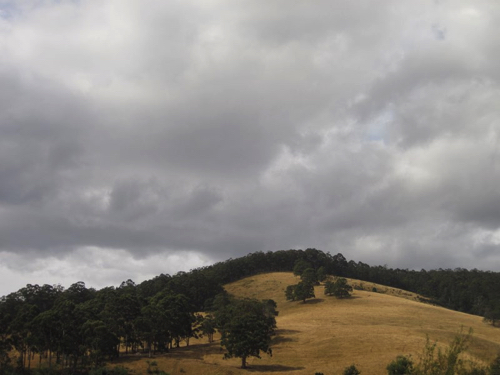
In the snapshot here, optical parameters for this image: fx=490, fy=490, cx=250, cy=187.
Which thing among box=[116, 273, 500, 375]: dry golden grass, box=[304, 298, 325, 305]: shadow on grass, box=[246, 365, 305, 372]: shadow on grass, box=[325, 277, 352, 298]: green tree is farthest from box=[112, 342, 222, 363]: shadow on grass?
box=[325, 277, 352, 298]: green tree

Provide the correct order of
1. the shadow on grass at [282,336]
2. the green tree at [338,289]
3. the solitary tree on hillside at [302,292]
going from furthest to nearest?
1. the green tree at [338,289]
2. the solitary tree on hillside at [302,292]
3. the shadow on grass at [282,336]

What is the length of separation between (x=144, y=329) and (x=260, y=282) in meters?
93.2

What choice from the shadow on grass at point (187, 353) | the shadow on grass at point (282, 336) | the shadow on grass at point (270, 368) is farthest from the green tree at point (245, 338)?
the shadow on grass at point (282, 336)

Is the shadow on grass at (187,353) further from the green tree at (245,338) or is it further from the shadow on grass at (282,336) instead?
the shadow on grass at (282,336)

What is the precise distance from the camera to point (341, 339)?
86188 millimetres

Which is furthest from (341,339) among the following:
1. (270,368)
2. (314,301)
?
(314,301)

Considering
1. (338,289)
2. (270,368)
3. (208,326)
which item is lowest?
(270,368)

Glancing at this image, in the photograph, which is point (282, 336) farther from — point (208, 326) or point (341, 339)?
point (208, 326)

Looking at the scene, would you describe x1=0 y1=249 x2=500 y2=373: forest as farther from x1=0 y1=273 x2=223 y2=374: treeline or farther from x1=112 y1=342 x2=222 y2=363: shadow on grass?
x1=112 y1=342 x2=222 y2=363: shadow on grass

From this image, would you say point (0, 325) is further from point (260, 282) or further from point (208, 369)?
point (260, 282)

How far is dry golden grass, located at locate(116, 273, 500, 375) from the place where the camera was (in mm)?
72500

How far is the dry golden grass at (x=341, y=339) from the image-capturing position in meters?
72.5

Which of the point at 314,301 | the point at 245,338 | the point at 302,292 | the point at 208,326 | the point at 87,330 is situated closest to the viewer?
the point at 87,330

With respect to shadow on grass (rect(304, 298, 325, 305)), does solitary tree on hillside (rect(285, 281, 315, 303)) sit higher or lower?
higher
